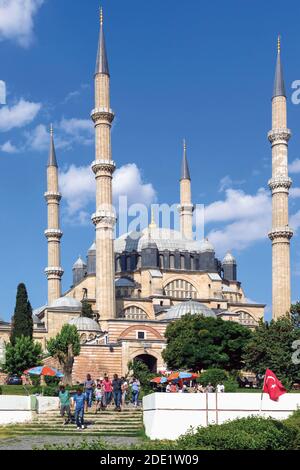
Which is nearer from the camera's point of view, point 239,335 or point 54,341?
point 54,341

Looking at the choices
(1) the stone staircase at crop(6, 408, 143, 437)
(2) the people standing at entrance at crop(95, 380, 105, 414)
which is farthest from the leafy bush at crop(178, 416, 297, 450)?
(2) the people standing at entrance at crop(95, 380, 105, 414)

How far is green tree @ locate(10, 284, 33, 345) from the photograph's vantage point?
4112cm

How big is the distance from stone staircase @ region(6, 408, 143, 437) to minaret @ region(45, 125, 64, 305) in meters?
33.1

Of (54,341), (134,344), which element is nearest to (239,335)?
(134,344)

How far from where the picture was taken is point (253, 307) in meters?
57.5

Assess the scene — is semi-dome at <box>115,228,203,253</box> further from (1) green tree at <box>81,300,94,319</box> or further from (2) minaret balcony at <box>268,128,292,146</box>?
(2) minaret balcony at <box>268,128,292,146</box>

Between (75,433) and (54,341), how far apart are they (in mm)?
19407

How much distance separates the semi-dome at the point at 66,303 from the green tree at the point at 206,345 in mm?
12563

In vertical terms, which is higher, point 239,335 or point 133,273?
point 133,273

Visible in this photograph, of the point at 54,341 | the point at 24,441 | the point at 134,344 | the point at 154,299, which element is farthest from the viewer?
the point at 154,299

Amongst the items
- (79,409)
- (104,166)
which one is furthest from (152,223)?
(79,409)

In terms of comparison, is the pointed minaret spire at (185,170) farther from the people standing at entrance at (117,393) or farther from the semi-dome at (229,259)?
the people standing at entrance at (117,393)

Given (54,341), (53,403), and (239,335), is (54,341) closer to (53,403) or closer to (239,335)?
(239,335)
